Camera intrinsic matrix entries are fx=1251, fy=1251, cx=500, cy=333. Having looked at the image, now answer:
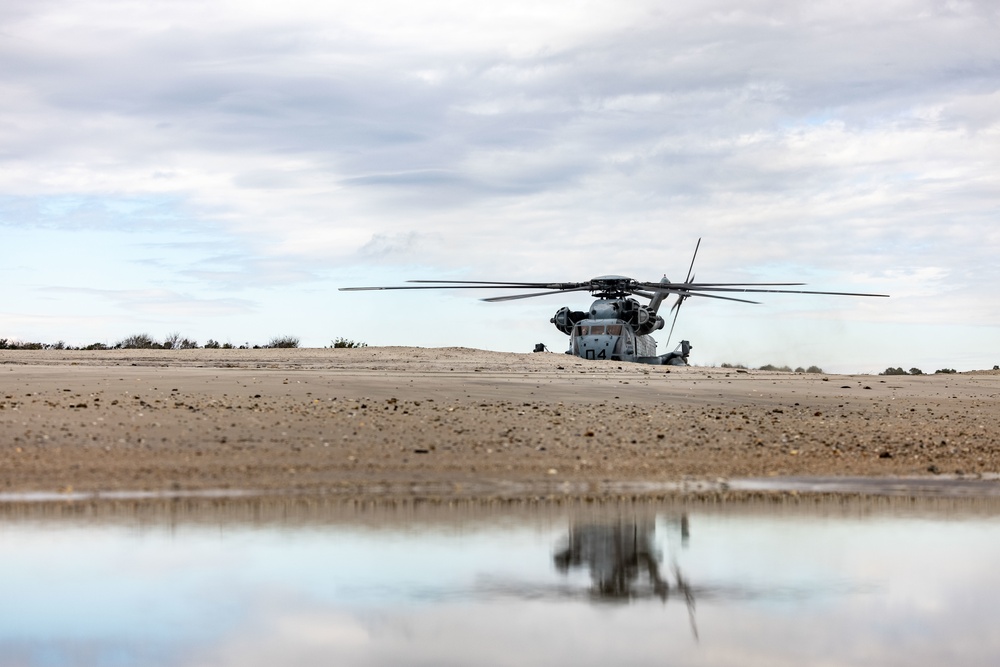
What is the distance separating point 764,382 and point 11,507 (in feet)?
65.1

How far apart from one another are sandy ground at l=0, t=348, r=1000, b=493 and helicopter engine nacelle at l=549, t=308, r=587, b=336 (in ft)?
72.8

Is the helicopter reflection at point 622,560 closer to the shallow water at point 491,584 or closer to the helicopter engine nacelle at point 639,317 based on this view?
the shallow water at point 491,584

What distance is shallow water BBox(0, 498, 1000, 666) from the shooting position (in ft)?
22.1

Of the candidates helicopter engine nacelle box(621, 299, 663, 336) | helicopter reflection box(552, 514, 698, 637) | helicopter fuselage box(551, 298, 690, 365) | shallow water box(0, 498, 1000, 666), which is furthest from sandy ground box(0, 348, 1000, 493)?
helicopter engine nacelle box(621, 299, 663, 336)

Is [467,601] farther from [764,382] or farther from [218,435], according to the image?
[764,382]

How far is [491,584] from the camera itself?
8250mm

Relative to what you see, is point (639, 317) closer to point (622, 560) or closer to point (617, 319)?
point (617, 319)

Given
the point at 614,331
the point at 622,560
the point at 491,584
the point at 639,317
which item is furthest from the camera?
the point at 639,317

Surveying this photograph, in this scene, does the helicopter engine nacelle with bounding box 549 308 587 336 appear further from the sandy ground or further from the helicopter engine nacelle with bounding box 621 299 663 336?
the sandy ground

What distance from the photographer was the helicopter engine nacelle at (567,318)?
49.4 meters

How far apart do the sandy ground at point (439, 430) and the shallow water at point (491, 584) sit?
6.62ft

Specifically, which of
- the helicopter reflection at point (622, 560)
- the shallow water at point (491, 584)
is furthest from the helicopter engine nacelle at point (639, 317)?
the helicopter reflection at point (622, 560)

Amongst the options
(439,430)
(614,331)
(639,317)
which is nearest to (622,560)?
(439,430)

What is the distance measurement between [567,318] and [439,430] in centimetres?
3274
